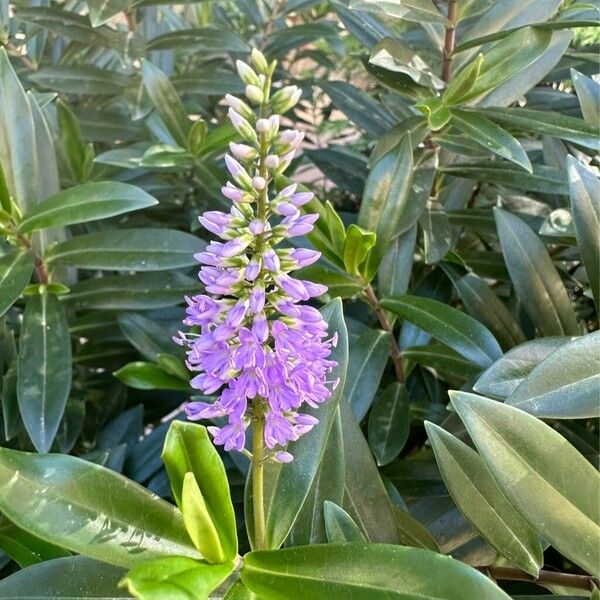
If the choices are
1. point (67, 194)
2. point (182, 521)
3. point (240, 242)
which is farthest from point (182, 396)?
point (240, 242)

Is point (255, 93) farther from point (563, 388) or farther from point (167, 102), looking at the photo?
point (167, 102)

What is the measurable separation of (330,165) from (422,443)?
46cm

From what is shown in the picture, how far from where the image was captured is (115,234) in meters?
0.85

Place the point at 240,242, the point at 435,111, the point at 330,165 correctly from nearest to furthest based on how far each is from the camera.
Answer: the point at 240,242, the point at 435,111, the point at 330,165

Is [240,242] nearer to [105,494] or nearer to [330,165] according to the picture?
[105,494]

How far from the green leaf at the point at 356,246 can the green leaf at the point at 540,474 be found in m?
0.26

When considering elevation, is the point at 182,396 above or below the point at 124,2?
below

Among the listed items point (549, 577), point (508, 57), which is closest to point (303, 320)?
point (549, 577)

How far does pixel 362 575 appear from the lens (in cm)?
45

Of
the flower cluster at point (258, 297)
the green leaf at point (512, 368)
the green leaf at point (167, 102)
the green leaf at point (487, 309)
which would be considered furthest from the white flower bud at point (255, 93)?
the green leaf at point (167, 102)

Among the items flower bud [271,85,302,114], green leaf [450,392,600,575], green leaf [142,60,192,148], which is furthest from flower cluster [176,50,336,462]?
green leaf [142,60,192,148]

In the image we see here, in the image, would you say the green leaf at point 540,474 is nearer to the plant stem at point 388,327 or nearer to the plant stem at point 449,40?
the plant stem at point 388,327

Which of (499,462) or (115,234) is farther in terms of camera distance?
(115,234)

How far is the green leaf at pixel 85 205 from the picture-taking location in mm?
729
